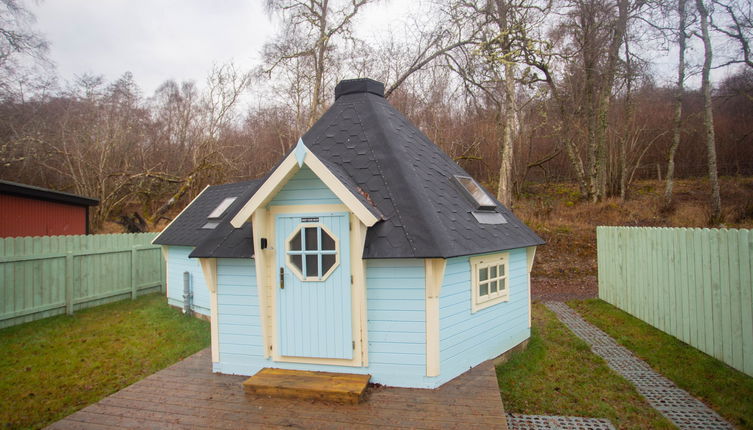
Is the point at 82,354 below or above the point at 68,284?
below

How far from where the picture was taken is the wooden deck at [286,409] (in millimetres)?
4012

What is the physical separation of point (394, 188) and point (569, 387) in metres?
3.51

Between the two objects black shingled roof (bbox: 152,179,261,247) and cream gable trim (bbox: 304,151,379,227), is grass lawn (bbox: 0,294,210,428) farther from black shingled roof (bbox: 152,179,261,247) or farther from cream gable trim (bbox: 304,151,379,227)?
cream gable trim (bbox: 304,151,379,227)

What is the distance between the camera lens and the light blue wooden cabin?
4.76 metres

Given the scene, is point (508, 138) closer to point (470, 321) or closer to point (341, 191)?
point (470, 321)

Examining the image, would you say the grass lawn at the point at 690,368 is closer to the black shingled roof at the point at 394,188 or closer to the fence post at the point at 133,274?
the black shingled roof at the point at 394,188

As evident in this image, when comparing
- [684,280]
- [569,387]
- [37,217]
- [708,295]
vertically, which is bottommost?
[569,387]

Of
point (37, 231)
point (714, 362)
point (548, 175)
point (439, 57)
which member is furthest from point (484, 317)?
point (548, 175)

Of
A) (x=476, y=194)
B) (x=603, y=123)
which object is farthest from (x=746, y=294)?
(x=603, y=123)

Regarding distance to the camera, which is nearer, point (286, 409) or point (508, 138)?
point (286, 409)

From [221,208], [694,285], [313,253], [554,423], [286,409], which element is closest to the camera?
[286,409]

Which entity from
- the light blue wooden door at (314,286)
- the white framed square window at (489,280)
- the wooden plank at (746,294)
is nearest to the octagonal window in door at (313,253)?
the light blue wooden door at (314,286)

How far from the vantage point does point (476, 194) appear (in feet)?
21.3

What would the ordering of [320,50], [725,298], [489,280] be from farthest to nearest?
[320,50] < [489,280] < [725,298]
